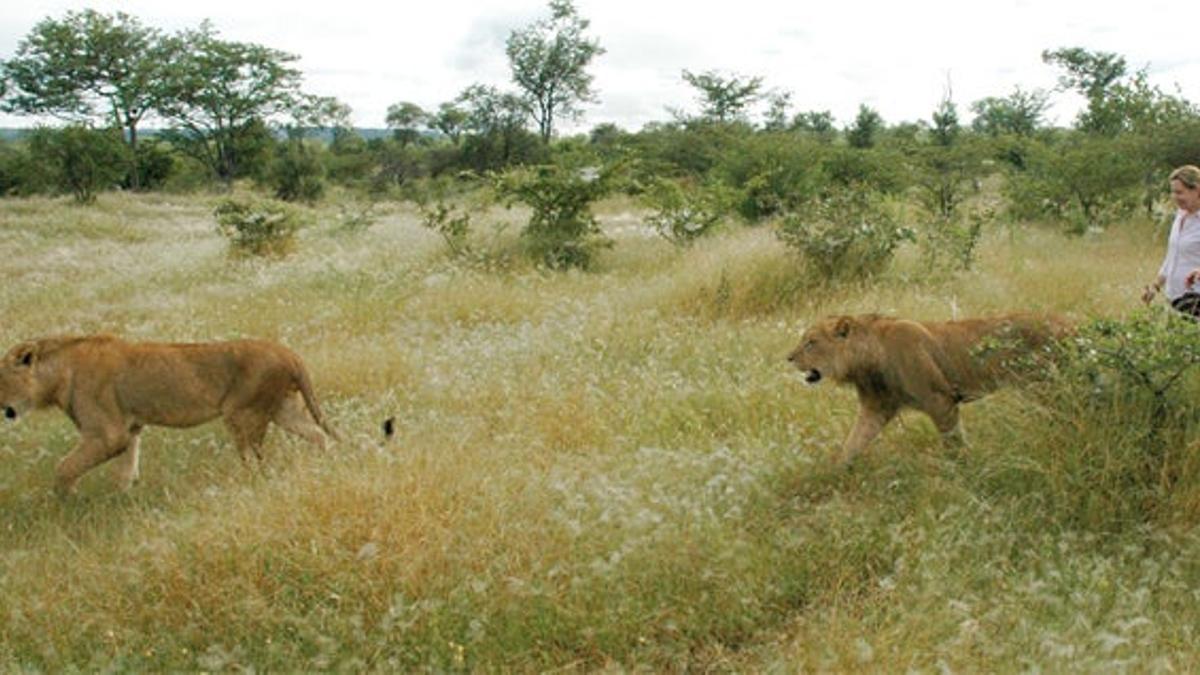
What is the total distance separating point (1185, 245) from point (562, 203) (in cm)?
894

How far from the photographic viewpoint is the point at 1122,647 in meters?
3.38

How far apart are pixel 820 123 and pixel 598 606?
144ft

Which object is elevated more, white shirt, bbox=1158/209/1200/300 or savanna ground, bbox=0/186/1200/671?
white shirt, bbox=1158/209/1200/300

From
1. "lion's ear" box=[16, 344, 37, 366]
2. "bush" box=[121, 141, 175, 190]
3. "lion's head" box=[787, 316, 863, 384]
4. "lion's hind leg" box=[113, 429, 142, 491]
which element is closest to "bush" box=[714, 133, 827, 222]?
"lion's head" box=[787, 316, 863, 384]

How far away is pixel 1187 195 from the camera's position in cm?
628

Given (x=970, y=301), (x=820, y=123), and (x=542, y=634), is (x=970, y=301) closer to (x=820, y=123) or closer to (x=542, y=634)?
(x=542, y=634)

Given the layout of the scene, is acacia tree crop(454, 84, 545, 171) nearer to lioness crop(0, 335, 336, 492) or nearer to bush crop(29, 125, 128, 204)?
bush crop(29, 125, 128, 204)

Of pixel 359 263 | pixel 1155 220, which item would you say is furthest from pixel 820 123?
pixel 359 263

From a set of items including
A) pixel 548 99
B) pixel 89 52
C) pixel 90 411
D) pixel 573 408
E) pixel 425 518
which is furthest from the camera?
pixel 548 99

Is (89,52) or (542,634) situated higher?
(89,52)

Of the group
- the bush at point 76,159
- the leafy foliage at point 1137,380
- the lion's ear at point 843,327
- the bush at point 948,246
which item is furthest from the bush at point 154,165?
the leafy foliage at point 1137,380

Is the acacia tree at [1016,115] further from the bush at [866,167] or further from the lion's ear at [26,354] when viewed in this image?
the lion's ear at [26,354]

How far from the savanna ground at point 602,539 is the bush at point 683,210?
6949 mm

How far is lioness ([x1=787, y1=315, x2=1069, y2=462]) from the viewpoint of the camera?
5.22m
